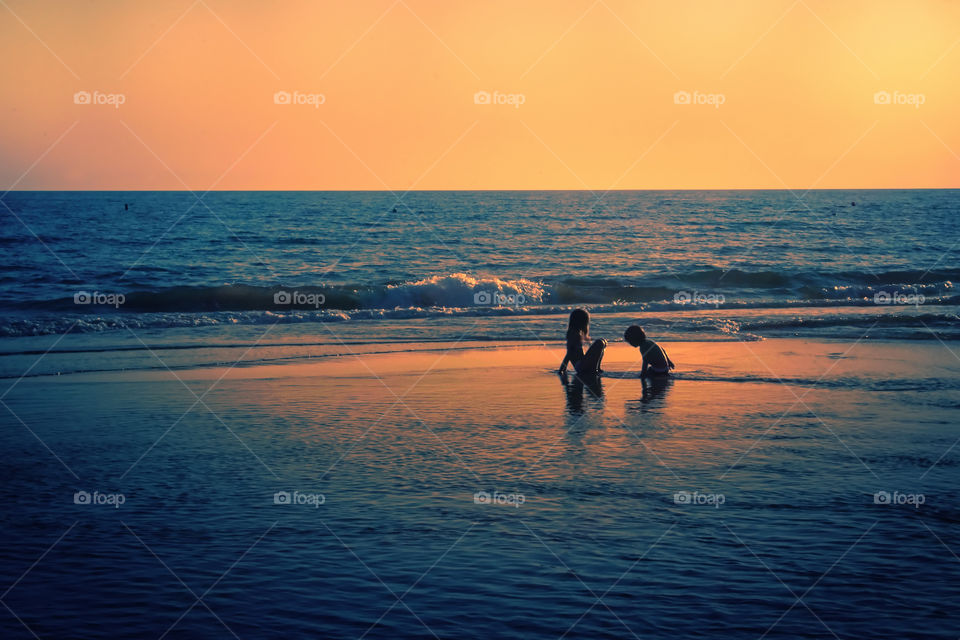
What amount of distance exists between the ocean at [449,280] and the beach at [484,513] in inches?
280

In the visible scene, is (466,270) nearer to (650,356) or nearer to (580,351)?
(580,351)

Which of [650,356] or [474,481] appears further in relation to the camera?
[650,356]

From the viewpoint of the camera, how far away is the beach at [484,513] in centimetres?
480

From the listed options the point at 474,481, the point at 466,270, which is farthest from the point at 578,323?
the point at 466,270

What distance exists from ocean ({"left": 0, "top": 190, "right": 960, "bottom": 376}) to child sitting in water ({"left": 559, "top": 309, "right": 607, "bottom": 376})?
520 centimetres

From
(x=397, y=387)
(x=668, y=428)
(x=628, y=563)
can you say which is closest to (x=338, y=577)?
(x=628, y=563)

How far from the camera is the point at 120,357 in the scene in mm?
16594

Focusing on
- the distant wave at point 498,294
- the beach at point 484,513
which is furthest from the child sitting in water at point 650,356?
the distant wave at point 498,294

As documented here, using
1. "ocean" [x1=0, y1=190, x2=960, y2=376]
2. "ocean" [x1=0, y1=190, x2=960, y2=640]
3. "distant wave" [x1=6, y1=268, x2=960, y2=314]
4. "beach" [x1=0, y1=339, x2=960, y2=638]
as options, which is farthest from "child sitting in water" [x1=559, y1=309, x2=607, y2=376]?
"distant wave" [x1=6, y1=268, x2=960, y2=314]

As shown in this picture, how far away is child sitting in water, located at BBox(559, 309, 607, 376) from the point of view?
1366 cm

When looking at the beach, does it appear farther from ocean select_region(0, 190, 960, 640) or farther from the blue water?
the blue water

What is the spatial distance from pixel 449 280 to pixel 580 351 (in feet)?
62.1

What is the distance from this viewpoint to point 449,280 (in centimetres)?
3247

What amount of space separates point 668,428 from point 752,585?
452 cm
